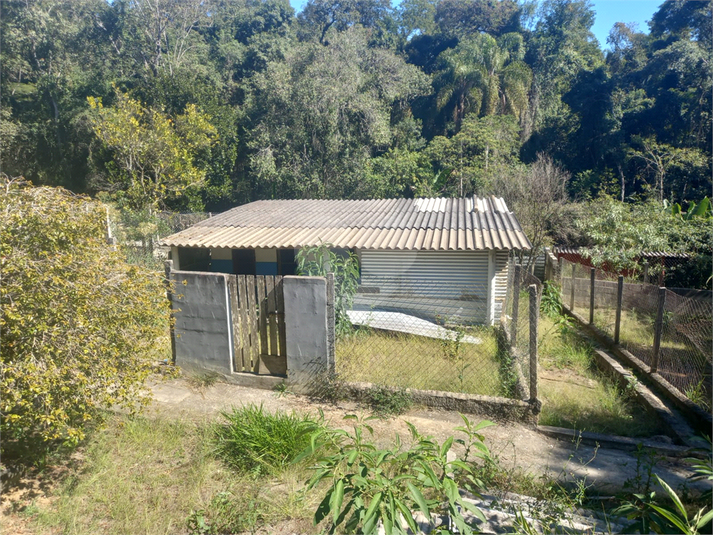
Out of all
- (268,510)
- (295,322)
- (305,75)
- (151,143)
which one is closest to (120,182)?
(151,143)

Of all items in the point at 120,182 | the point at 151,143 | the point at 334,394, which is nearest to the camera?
the point at 334,394

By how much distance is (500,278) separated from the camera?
32.8ft

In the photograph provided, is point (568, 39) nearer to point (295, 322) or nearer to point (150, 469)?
point (295, 322)

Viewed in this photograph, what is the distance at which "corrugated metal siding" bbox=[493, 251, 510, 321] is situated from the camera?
984cm

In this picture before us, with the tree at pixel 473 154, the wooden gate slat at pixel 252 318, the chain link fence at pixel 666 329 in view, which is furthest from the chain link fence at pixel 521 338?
the tree at pixel 473 154

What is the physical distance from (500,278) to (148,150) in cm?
1617

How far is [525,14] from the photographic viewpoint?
35688 millimetres

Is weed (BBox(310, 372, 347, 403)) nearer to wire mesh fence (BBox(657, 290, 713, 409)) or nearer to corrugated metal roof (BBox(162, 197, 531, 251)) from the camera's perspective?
wire mesh fence (BBox(657, 290, 713, 409))

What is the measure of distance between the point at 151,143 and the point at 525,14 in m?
31.0

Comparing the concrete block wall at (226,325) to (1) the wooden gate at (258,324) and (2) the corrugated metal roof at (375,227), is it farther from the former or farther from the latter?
(2) the corrugated metal roof at (375,227)

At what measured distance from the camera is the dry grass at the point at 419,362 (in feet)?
17.7

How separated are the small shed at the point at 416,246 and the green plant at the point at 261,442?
15.9ft

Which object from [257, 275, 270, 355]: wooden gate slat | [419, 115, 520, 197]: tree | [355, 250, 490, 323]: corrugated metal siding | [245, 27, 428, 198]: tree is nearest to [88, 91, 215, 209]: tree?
[245, 27, 428, 198]: tree

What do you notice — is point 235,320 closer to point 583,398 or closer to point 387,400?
point 387,400
